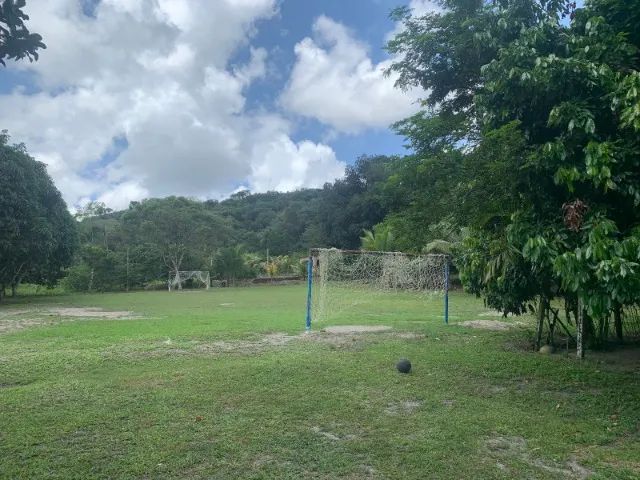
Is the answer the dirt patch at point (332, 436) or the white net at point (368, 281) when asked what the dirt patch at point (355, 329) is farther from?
the dirt patch at point (332, 436)

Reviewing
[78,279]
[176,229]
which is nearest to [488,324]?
[176,229]

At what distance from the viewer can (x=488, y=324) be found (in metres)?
12.4

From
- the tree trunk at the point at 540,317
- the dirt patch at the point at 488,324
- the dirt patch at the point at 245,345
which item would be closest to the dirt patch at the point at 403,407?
the dirt patch at the point at 245,345

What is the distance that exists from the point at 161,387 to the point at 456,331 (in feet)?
23.2

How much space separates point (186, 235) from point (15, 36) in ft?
117

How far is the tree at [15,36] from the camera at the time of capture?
8.48 feet

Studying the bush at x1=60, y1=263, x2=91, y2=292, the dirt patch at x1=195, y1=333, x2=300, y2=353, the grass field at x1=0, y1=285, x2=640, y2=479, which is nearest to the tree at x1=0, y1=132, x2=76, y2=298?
the bush at x1=60, y1=263, x2=91, y2=292

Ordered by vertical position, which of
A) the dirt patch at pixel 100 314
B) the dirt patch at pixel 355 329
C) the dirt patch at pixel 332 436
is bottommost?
the dirt patch at pixel 332 436

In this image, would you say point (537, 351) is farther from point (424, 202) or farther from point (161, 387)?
point (161, 387)

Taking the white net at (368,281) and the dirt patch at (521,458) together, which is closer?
the dirt patch at (521,458)

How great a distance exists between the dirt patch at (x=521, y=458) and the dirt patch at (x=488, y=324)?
765 cm

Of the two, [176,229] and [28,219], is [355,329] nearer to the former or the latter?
[28,219]

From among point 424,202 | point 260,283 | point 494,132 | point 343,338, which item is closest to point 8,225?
point 343,338

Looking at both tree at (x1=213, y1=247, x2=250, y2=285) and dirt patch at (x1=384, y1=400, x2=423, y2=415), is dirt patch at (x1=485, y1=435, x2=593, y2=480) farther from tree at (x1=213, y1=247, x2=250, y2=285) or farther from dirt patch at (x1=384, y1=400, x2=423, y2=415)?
tree at (x1=213, y1=247, x2=250, y2=285)
